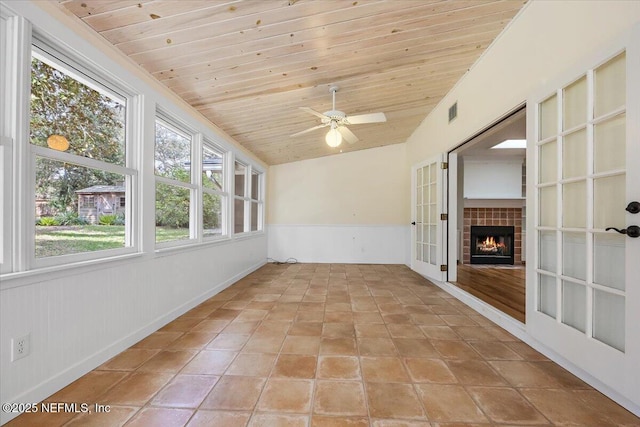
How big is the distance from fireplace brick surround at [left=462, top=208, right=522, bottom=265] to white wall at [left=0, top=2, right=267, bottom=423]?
549 centimetres

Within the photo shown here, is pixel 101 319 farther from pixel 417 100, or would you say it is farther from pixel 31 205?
pixel 417 100

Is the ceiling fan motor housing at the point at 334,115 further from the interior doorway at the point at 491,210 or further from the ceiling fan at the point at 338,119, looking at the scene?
the interior doorway at the point at 491,210

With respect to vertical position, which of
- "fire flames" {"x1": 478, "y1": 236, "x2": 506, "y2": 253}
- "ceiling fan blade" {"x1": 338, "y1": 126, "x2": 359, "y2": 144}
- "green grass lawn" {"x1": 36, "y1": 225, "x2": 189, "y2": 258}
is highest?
"ceiling fan blade" {"x1": 338, "y1": 126, "x2": 359, "y2": 144}

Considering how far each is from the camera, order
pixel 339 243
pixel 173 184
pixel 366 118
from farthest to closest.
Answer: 1. pixel 339 243
2. pixel 366 118
3. pixel 173 184

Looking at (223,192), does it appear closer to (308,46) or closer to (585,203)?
(308,46)

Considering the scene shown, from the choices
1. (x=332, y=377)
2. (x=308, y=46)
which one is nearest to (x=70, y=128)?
(x=308, y=46)

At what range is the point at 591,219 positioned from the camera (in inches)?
66.5

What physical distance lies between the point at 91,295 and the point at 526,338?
325 cm

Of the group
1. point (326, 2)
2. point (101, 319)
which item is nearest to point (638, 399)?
point (326, 2)

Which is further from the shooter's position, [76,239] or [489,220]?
[489,220]

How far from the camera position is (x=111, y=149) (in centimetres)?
212

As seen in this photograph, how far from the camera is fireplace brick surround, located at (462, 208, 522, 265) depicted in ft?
20.1

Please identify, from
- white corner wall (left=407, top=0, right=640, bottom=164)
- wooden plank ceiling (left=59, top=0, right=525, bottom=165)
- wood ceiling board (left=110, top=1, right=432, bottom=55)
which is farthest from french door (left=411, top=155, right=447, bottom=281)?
wood ceiling board (left=110, top=1, right=432, bottom=55)

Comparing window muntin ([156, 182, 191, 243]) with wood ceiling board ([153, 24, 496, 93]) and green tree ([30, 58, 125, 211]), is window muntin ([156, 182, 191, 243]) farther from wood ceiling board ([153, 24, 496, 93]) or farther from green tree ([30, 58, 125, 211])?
wood ceiling board ([153, 24, 496, 93])
